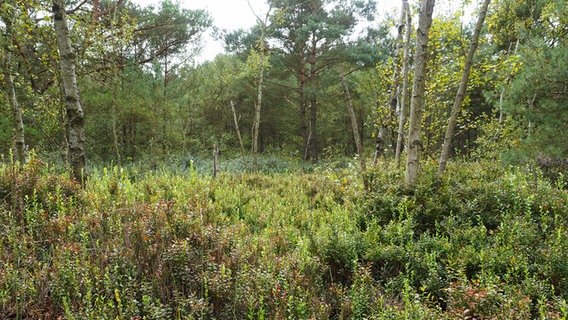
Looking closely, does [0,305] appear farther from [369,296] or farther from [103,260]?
[369,296]

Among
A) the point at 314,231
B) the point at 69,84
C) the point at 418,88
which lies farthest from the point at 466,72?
the point at 69,84

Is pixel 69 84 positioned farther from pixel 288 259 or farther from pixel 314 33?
pixel 314 33

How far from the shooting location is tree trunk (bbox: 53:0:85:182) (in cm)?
480

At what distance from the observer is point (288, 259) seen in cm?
313

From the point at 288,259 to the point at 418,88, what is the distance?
3409mm

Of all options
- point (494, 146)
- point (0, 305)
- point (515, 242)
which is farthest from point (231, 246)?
point (494, 146)

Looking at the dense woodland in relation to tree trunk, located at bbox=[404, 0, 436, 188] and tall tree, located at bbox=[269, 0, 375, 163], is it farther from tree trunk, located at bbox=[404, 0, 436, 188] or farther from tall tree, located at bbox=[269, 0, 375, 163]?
tall tree, located at bbox=[269, 0, 375, 163]

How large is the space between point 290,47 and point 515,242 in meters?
16.6

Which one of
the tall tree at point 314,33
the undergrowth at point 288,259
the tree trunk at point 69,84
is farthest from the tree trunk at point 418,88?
the tall tree at point 314,33

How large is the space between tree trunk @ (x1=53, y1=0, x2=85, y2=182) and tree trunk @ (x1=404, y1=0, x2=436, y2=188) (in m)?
5.43

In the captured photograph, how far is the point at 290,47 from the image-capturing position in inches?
702

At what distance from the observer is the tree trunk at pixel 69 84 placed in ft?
15.8

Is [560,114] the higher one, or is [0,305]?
[560,114]

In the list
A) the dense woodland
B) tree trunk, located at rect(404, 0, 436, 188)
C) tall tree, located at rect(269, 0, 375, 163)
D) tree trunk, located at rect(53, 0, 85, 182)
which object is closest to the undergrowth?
the dense woodland
